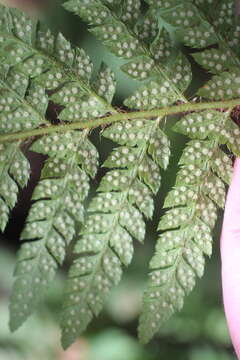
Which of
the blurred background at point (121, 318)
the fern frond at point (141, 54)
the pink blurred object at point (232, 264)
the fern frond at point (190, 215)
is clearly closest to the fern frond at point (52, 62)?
the fern frond at point (141, 54)

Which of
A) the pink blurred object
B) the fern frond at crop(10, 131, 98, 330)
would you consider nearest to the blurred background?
the pink blurred object

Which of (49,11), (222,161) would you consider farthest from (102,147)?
(222,161)

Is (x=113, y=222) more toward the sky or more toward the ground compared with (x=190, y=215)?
more toward the ground

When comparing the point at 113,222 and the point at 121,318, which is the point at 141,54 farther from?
the point at 121,318

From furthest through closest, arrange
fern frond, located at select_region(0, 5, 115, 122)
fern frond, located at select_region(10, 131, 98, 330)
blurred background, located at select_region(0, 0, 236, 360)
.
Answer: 1. blurred background, located at select_region(0, 0, 236, 360)
2. fern frond, located at select_region(10, 131, 98, 330)
3. fern frond, located at select_region(0, 5, 115, 122)

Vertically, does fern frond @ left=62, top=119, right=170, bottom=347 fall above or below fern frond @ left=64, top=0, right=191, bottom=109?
below

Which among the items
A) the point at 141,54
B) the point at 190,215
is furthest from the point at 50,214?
the point at 141,54

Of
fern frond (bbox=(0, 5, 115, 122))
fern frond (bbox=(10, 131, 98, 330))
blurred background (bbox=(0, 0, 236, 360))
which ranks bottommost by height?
blurred background (bbox=(0, 0, 236, 360))

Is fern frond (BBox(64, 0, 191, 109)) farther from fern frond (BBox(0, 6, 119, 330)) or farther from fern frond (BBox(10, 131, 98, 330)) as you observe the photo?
fern frond (BBox(10, 131, 98, 330))

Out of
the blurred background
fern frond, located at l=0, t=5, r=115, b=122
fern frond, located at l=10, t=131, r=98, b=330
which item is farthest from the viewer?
the blurred background
